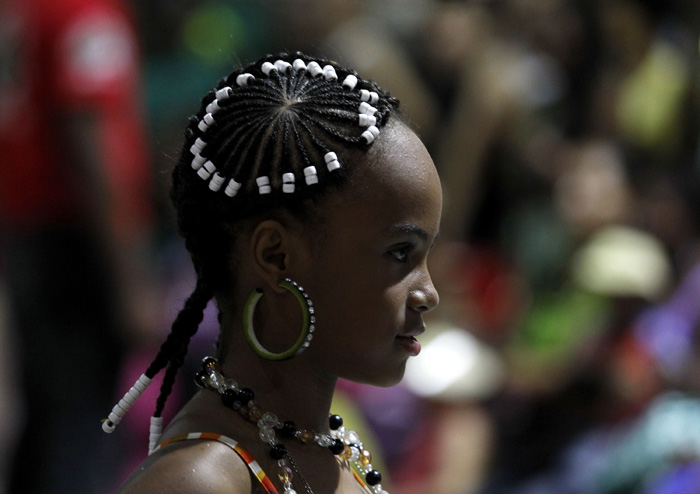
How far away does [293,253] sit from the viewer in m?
2.12

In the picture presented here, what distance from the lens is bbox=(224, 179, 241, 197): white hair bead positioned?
210 centimetres

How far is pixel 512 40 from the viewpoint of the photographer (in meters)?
6.62

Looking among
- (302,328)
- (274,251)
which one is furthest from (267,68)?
(302,328)

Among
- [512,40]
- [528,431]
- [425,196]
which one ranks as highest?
[512,40]

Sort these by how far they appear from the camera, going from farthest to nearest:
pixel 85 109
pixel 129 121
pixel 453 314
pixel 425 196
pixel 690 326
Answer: pixel 453 314 < pixel 690 326 < pixel 129 121 < pixel 85 109 < pixel 425 196

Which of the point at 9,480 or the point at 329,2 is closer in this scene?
the point at 9,480

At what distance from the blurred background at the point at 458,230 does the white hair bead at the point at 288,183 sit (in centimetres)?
53

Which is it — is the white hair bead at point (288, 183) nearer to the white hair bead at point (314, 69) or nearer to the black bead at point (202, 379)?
the white hair bead at point (314, 69)

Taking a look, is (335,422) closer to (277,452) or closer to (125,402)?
(277,452)

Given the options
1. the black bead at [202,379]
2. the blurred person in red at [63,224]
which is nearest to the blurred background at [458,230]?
the blurred person in red at [63,224]

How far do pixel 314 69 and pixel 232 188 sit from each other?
33 centimetres

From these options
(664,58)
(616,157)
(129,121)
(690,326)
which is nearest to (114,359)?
(129,121)

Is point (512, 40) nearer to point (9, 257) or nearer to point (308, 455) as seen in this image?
point (9, 257)

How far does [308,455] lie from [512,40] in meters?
4.79
